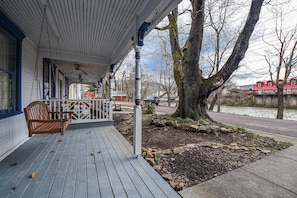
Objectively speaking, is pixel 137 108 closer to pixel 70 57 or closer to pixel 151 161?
pixel 151 161

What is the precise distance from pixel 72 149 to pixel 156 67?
16.3 m

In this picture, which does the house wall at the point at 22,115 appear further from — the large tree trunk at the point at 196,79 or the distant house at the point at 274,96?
the distant house at the point at 274,96

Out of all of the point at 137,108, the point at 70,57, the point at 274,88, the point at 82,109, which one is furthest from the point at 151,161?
the point at 274,88

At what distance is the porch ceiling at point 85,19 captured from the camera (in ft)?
7.00

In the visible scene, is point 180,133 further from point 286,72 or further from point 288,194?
point 286,72

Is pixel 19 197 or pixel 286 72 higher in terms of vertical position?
pixel 286 72

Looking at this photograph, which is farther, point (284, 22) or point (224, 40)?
point (224, 40)

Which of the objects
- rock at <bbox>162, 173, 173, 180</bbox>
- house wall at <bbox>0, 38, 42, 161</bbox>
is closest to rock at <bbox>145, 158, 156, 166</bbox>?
rock at <bbox>162, 173, 173, 180</bbox>

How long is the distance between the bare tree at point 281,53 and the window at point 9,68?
11612mm

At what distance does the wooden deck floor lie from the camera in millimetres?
1569

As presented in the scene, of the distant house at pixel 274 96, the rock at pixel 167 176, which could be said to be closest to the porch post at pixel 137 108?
the rock at pixel 167 176

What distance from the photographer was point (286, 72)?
9.33m

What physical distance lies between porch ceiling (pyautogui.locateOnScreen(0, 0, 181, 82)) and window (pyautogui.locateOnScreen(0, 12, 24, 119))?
238 millimetres

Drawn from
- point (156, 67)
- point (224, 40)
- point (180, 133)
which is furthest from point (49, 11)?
point (156, 67)
